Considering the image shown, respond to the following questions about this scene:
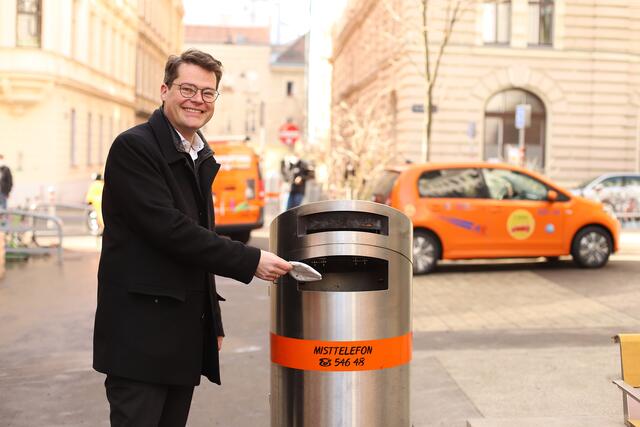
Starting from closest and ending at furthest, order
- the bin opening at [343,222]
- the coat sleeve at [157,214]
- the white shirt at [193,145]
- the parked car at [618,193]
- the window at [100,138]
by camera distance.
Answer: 1. the coat sleeve at [157,214]
2. the white shirt at [193,145]
3. the bin opening at [343,222]
4. the parked car at [618,193]
5. the window at [100,138]

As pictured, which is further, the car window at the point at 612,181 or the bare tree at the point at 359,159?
the car window at the point at 612,181

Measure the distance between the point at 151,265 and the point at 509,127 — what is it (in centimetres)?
2942

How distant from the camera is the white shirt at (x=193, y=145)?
137 inches

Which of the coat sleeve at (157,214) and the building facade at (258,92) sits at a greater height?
the building facade at (258,92)

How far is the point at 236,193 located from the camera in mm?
18781

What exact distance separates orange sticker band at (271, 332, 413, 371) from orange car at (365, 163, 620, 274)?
30.4 ft

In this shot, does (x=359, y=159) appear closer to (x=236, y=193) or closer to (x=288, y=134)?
(x=288, y=134)

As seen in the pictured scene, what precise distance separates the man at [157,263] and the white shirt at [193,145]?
0.08 feet

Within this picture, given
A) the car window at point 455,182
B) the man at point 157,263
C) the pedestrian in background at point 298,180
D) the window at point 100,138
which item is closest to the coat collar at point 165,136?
the man at point 157,263

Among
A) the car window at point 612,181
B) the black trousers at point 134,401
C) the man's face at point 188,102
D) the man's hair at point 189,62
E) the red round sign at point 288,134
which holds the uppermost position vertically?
the red round sign at point 288,134

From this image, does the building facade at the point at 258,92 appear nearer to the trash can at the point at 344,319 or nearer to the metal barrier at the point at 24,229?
the metal barrier at the point at 24,229

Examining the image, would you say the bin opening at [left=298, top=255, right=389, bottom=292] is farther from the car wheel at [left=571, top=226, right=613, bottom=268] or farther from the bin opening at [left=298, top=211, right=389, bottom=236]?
the car wheel at [left=571, top=226, right=613, bottom=268]

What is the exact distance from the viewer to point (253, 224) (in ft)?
61.8

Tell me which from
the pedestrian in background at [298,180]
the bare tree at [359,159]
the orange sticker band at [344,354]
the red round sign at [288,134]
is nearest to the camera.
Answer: the orange sticker band at [344,354]
